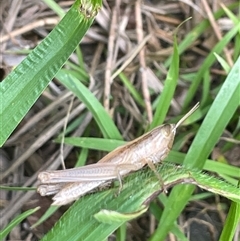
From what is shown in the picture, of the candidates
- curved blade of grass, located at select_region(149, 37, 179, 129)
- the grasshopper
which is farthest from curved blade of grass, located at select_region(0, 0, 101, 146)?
curved blade of grass, located at select_region(149, 37, 179, 129)

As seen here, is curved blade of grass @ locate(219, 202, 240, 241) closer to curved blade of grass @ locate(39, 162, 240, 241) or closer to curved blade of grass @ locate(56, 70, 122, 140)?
curved blade of grass @ locate(39, 162, 240, 241)

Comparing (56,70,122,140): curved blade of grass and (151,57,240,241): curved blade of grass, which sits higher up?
(56,70,122,140): curved blade of grass

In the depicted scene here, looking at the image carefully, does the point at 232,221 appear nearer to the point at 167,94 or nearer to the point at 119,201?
the point at 119,201

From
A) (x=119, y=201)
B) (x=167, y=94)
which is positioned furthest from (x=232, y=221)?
(x=167, y=94)

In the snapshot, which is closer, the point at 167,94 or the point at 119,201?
the point at 119,201

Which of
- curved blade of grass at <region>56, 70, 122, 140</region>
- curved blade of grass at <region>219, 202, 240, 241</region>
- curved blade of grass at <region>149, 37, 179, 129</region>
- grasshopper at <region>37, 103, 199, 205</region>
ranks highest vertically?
curved blade of grass at <region>56, 70, 122, 140</region>

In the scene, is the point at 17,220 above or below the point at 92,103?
below

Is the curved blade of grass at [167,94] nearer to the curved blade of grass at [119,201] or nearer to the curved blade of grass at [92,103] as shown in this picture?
the curved blade of grass at [92,103]

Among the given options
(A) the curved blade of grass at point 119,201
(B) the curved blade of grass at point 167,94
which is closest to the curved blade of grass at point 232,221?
(A) the curved blade of grass at point 119,201
